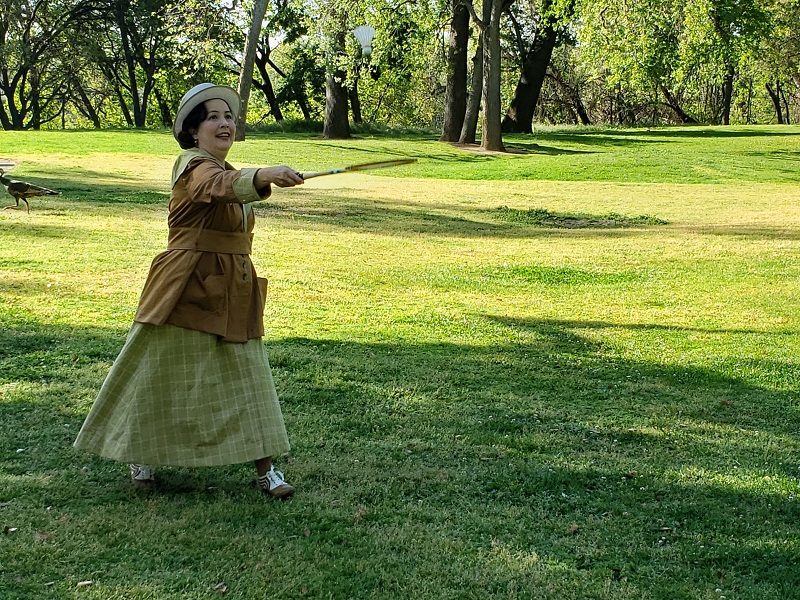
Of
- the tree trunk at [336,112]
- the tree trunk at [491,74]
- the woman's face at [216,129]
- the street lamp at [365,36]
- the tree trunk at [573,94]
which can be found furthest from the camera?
the tree trunk at [573,94]

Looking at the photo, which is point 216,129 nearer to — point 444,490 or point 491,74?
point 444,490

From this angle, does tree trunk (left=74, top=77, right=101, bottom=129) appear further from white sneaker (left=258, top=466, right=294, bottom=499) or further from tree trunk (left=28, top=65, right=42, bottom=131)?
white sneaker (left=258, top=466, right=294, bottom=499)

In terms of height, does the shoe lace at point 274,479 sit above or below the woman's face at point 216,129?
below

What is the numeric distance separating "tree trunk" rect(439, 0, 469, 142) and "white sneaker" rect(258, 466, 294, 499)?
26.1m

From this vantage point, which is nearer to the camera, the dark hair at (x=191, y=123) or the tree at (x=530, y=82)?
the dark hair at (x=191, y=123)

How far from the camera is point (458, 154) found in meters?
26.2

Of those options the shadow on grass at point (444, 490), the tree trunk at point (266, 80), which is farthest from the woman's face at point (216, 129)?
the tree trunk at point (266, 80)

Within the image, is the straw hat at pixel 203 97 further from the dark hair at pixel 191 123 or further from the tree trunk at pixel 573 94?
the tree trunk at pixel 573 94

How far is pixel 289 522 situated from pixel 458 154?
74.8ft

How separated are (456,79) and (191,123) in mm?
27362

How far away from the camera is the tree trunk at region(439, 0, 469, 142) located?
2959 cm

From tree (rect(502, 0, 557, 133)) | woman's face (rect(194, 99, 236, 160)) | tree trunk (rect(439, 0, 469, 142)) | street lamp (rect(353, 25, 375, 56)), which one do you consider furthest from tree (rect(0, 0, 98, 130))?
woman's face (rect(194, 99, 236, 160))

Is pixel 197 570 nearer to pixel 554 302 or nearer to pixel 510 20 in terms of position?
pixel 554 302

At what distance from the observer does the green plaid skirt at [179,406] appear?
4141 millimetres
